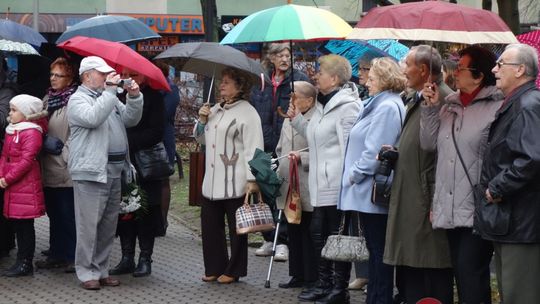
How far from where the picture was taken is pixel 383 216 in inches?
328

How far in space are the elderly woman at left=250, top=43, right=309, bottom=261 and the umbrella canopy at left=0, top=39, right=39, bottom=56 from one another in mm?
2286

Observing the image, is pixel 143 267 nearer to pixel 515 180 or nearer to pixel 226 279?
pixel 226 279

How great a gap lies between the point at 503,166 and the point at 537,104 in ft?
1.42

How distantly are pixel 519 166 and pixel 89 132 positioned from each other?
A: 4.18 m

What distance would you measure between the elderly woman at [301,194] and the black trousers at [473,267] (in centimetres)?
234

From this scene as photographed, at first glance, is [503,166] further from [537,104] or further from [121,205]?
[121,205]

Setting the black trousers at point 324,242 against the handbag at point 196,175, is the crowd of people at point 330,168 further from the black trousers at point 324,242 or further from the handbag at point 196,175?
the handbag at point 196,175

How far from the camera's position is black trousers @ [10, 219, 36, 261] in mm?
10289

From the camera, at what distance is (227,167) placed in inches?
388

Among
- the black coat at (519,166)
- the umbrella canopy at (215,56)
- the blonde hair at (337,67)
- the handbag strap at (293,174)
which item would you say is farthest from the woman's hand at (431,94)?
the umbrella canopy at (215,56)

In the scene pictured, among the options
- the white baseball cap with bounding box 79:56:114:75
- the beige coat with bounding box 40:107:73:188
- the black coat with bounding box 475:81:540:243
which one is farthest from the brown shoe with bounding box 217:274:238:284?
the black coat with bounding box 475:81:540:243

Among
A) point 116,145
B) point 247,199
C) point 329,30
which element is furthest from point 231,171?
point 329,30

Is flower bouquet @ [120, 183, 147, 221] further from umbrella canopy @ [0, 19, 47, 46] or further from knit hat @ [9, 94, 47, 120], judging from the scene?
umbrella canopy @ [0, 19, 47, 46]

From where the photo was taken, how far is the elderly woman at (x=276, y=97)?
11.1 m
